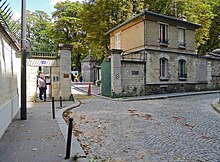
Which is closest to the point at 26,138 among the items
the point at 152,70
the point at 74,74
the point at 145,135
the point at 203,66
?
the point at 145,135

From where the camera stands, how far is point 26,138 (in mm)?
5891

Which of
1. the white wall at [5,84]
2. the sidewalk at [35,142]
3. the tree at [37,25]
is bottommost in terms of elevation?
the sidewalk at [35,142]

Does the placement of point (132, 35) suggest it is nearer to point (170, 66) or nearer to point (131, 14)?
point (170, 66)

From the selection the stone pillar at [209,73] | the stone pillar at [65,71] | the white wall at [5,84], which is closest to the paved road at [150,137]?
the white wall at [5,84]

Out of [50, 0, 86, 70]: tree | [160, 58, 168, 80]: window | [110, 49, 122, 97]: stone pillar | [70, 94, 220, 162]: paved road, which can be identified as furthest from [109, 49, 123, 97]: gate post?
[50, 0, 86, 70]: tree

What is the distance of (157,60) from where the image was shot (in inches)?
755

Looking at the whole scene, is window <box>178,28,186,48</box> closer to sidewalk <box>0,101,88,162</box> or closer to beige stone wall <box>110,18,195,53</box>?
beige stone wall <box>110,18,195,53</box>

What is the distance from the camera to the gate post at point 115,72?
54.3ft

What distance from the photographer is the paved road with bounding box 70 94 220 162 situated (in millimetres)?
4939

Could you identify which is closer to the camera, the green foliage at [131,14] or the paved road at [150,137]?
the paved road at [150,137]

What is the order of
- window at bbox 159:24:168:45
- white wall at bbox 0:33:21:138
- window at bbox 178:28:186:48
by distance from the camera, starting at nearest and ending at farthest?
white wall at bbox 0:33:21:138
window at bbox 159:24:168:45
window at bbox 178:28:186:48

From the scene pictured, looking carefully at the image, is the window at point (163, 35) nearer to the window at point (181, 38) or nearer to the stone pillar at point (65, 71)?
the window at point (181, 38)

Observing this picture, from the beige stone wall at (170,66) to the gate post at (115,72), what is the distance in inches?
117

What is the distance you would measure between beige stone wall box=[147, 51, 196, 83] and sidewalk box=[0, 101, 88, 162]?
11965 mm
